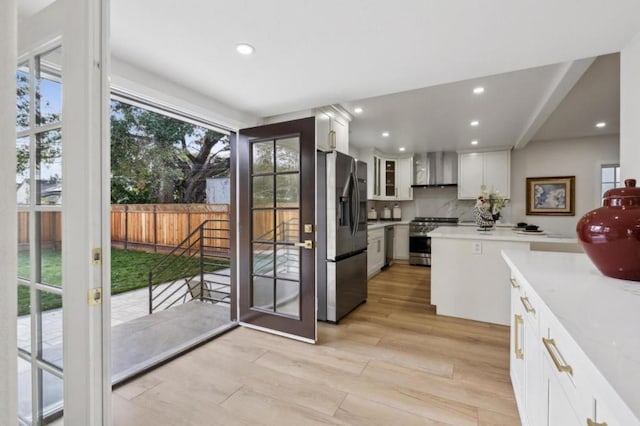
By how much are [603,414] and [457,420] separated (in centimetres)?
127

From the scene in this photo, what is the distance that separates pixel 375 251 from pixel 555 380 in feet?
13.3

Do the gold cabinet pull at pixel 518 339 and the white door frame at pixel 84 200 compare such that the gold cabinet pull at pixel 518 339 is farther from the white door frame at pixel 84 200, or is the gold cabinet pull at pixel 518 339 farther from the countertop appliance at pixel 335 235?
the white door frame at pixel 84 200

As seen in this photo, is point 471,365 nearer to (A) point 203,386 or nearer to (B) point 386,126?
(A) point 203,386

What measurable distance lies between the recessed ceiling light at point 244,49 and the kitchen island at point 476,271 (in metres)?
2.56

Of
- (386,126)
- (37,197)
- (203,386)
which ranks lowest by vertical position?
(203,386)

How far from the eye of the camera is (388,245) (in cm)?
575

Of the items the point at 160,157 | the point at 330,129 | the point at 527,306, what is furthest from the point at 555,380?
the point at 160,157

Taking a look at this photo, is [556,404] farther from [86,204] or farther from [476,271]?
[476,271]

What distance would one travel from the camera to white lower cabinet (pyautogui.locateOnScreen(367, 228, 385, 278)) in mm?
4672

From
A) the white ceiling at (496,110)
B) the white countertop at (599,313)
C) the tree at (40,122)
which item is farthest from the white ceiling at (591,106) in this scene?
the tree at (40,122)

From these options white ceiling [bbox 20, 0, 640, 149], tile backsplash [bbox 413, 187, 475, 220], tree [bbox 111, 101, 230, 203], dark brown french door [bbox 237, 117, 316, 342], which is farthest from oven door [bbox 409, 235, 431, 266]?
tree [bbox 111, 101, 230, 203]

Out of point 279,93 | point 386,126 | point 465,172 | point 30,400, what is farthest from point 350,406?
point 465,172

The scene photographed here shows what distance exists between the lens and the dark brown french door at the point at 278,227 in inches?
97.3

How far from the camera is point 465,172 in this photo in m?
5.62
